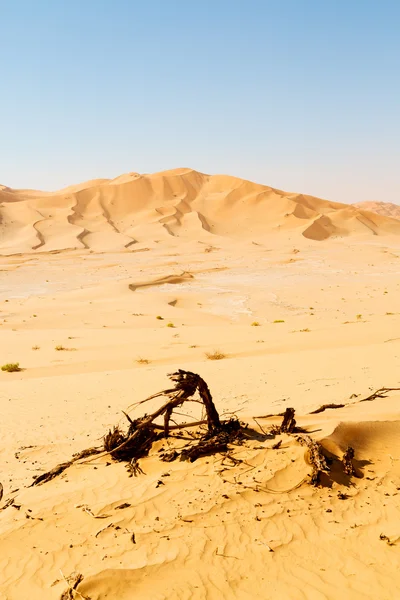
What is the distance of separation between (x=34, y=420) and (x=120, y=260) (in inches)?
1505

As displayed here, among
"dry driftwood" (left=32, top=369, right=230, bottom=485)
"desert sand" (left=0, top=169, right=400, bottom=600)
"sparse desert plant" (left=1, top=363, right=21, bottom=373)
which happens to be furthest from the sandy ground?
"sparse desert plant" (left=1, top=363, right=21, bottom=373)

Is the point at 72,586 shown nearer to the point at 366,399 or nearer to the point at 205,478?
the point at 205,478

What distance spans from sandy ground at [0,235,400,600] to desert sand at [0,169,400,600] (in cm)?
2

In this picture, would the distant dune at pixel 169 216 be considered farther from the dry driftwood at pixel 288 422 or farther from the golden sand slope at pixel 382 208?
the golden sand slope at pixel 382 208

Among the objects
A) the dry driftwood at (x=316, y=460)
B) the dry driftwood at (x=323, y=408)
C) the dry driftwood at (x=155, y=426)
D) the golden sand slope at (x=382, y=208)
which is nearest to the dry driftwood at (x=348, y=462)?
the dry driftwood at (x=316, y=460)

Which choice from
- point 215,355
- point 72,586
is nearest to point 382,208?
point 215,355

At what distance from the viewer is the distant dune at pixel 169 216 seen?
195ft

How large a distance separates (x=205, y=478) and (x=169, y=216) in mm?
65508

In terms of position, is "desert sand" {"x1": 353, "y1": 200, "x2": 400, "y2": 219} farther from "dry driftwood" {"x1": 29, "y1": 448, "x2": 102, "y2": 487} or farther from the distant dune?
"dry driftwood" {"x1": 29, "y1": 448, "x2": 102, "y2": 487}

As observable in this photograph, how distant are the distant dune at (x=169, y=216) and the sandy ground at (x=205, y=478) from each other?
40489 millimetres

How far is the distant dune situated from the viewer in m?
59.3

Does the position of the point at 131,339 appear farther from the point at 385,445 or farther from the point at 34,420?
the point at 385,445

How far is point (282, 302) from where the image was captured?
25.3 metres

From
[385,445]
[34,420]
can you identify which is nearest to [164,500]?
[385,445]
